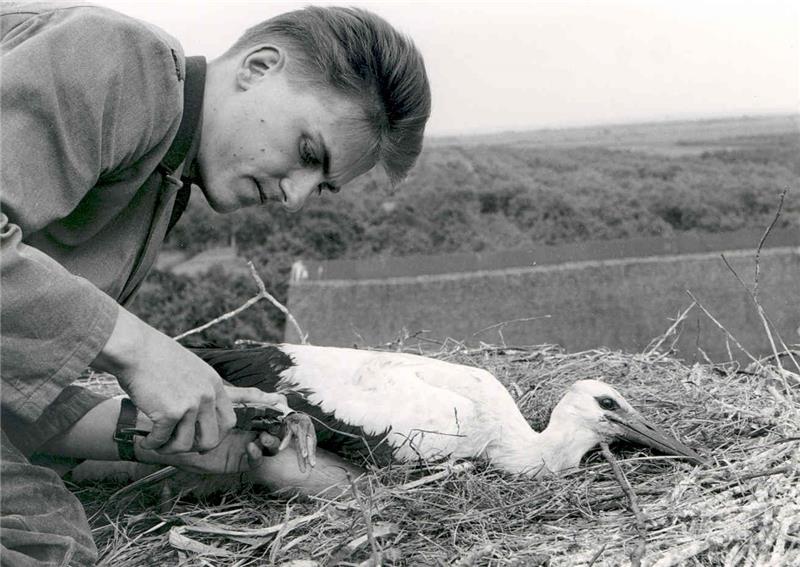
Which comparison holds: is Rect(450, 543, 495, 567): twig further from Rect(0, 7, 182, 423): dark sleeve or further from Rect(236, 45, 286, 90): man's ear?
Rect(236, 45, 286, 90): man's ear

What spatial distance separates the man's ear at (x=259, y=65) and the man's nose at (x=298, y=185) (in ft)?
0.62

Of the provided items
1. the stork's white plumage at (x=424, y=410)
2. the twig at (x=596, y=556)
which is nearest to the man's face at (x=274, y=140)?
the stork's white plumage at (x=424, y=410)

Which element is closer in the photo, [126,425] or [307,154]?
[307,154]

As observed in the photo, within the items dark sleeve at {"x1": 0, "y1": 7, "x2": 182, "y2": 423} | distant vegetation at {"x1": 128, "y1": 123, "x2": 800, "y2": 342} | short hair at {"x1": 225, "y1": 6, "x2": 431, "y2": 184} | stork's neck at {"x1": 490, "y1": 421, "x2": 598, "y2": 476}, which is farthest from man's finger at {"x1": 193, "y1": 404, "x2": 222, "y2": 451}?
distant vegetation at {"x1": 128, "y1": 123, "x2": 800, "y2": 342}

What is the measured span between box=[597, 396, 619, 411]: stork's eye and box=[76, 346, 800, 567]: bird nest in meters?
0.14

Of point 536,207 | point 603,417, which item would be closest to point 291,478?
point 603,417

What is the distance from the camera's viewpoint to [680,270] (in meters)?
4.03

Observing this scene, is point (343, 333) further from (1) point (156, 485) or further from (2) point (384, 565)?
(2) point (384, 565)

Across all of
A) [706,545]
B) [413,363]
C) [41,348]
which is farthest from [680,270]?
[41,348]

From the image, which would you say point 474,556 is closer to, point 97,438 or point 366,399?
point 366,399

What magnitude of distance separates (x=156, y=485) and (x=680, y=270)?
2.81 meters

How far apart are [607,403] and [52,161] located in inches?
63.2

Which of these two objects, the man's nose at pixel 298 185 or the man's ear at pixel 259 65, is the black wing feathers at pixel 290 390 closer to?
the man's nose at pixel 298 185

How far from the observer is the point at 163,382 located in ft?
4.41
